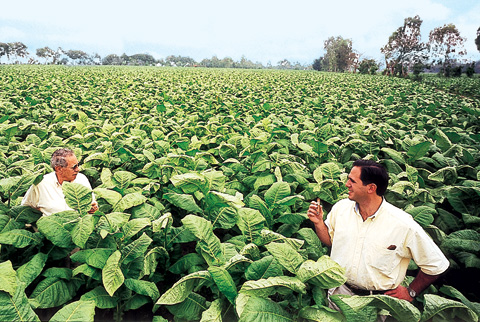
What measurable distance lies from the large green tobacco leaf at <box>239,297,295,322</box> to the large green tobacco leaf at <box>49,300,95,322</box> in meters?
0.70

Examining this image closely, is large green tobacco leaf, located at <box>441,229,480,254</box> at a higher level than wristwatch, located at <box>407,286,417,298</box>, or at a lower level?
higher

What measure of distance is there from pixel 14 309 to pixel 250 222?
131 centimetres

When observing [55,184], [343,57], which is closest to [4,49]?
[343,57]

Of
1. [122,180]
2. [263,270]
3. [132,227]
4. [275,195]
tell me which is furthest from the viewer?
[122,180]

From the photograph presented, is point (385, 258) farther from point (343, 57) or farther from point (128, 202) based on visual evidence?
point (343, 57)

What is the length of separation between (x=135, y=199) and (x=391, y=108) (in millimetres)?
9100

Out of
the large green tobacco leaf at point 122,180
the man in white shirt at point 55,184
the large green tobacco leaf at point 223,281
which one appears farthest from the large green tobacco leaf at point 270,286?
the man in white shirt at point 55,184

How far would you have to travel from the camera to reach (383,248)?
80.9 inches

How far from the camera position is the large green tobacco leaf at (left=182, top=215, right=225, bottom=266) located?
1.76m

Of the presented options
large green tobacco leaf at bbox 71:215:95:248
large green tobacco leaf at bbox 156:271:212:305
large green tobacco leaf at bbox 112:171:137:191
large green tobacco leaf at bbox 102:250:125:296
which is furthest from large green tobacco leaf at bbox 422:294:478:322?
large green tobacco leaf at bbox 112:171:137:191

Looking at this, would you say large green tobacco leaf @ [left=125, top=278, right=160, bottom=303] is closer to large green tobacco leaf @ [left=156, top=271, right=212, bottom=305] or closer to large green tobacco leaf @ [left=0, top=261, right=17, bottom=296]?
large green tobacco leaf @ [left=156, top=271, right=212, bottom=305]

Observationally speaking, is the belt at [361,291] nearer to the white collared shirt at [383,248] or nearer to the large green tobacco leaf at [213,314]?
the white collared shirt at [383,248]

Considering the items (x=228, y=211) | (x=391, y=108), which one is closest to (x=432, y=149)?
(x=228, y=211)

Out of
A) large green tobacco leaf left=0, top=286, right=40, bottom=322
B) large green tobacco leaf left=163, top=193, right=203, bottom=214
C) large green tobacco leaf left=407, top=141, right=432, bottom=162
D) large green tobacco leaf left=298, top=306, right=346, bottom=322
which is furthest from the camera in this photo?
large green tobacco leaf left=407, top=141, right=432, bottom=162
